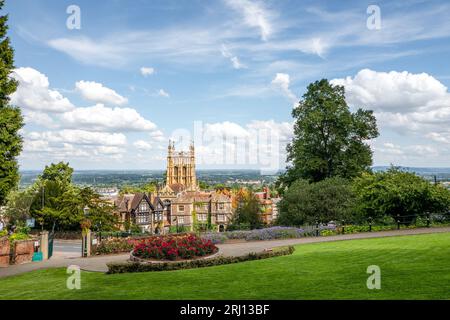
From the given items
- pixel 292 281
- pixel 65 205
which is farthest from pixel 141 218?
pixel 292 281

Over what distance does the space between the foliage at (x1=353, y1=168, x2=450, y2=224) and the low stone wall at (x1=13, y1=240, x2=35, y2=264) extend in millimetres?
23942

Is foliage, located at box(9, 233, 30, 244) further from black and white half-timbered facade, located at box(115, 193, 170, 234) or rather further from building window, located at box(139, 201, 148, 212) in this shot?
building window, located at box(139, 201, 148, 212)

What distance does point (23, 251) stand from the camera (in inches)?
967

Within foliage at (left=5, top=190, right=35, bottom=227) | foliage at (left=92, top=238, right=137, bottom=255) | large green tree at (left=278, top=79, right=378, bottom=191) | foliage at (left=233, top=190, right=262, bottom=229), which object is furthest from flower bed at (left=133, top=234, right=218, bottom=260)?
foliage at (left=5, top=190, right=35, bottom=227)

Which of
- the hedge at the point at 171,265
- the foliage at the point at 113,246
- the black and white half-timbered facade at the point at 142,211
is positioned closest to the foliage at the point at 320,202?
the foliage at the point at 113,246

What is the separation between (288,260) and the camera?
15742mm

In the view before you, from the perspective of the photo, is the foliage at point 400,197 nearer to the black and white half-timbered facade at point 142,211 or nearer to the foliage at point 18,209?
the foliage at point 18,209

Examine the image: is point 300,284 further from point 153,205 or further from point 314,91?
point 153,205

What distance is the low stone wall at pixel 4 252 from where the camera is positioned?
2244cm

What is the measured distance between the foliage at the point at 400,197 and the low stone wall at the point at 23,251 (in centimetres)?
2394

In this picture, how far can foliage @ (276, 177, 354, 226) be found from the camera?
116 ft

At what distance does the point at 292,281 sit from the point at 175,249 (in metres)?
7.55

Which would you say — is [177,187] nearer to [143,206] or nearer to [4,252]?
[143,206]

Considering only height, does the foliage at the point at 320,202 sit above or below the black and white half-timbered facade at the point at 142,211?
above
